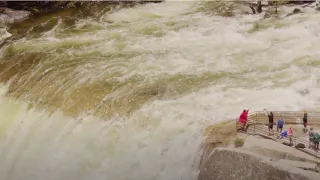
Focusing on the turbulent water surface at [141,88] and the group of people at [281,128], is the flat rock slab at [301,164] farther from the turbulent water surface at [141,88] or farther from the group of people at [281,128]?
the turbulent water surface at [141,88]

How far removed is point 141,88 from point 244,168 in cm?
681

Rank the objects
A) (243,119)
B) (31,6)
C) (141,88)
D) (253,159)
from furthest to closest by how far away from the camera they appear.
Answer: (31,6) → (141,88) → (243,119) → (253,159)

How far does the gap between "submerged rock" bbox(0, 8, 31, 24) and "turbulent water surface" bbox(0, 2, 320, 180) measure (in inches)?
115

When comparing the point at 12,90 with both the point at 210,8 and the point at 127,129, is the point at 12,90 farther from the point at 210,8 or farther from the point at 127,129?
the point at 210,8

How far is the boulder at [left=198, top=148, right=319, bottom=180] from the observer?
1145 centimetres


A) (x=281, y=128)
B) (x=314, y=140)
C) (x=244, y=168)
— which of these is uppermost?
(x=314, y=140)

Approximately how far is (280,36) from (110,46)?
8908mm

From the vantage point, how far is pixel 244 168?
12.1 m

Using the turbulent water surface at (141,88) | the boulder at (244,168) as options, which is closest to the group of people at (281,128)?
the boulder at (244,168)

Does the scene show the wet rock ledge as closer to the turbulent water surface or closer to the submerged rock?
the submerged rock

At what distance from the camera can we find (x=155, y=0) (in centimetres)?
2808

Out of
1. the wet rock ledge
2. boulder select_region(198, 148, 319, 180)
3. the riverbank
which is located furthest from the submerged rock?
boulder select_region(198, 148, 319, 180)

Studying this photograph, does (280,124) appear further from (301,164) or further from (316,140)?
(301,164)

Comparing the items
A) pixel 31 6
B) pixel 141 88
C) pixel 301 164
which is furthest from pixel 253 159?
pixel 31 6
